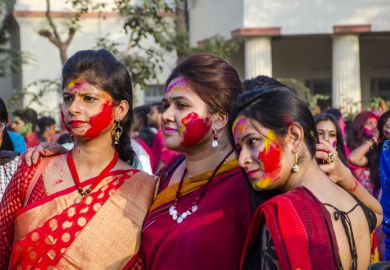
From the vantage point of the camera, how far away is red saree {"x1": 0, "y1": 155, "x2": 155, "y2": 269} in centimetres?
358

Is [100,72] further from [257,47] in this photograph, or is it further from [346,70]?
[346,70]

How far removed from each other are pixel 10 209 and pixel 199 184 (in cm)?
82

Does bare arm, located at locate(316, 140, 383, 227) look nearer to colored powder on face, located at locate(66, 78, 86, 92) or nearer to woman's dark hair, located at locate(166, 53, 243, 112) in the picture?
woman's dark hair, located at locate(166, 53, 243, 112)

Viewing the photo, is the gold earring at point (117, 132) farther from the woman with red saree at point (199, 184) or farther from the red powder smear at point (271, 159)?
the red powder smear at point (271, 159)

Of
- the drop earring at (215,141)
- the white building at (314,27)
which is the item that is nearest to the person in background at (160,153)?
the drop earring at (215,141)

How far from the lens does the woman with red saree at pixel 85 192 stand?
11.8 ft

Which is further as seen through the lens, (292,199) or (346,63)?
(346,63)

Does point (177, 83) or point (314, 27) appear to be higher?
point (314, 27)

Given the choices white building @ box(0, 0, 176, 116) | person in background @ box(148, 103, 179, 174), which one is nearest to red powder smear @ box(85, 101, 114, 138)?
person in background @ box(148, 103, 179, 174)

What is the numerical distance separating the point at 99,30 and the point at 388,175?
17709 mm

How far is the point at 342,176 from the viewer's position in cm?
340

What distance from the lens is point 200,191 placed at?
138 inches

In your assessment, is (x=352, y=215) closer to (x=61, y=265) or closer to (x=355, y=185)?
(x=355, y=185)

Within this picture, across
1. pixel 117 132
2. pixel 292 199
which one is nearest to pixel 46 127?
pixel 117 132
